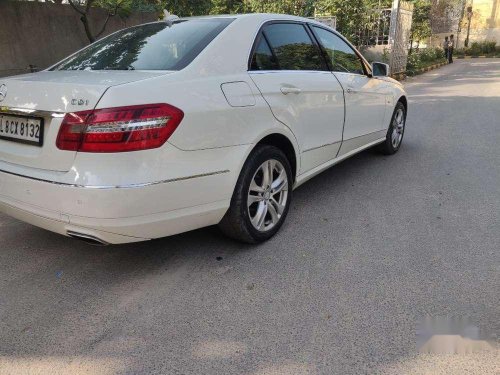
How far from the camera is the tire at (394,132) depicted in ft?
18.9

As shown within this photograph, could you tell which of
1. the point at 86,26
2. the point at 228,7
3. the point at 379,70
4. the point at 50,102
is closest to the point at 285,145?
the point at 50,102

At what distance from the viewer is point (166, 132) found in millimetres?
2467

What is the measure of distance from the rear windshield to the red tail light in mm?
507

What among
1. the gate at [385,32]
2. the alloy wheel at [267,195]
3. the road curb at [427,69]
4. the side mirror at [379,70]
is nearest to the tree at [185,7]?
the gate at [385,32]

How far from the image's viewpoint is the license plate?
2566mm

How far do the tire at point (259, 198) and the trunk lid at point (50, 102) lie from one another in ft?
2.99

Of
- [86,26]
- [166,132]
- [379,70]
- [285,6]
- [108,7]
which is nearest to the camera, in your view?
[166,132]

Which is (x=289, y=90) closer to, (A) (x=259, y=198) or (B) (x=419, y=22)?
Result: (A) (x=259, y=198)

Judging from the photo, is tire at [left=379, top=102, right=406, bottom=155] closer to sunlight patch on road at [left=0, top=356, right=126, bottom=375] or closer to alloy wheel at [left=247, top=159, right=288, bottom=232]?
alloy wheel at [left=247, top=159, right=288, bottom=232]

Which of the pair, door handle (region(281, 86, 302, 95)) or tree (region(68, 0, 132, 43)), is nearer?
door handle (region(281, 86, 302, 95))

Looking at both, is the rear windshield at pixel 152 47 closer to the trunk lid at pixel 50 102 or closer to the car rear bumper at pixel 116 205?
the trunk lid at pixel 50 102

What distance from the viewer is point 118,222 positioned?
247 centimetres

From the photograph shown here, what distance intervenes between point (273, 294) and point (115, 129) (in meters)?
1.37

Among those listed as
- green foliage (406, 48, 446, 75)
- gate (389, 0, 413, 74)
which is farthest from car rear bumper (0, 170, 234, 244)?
green foliage (406, 48, 446, 75)
